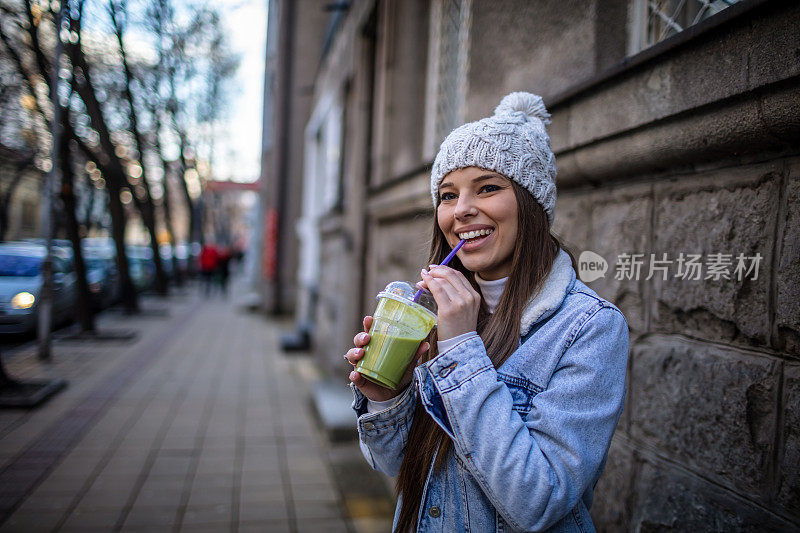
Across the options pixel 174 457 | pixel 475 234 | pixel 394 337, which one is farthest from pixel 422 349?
pixel 174 457

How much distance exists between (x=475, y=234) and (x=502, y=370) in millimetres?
371

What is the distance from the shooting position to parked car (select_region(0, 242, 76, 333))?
5723mm

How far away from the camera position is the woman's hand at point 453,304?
1.28 meters

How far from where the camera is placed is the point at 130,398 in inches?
242

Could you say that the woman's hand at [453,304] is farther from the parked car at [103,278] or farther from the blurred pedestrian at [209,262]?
the blurred pedestrian at [209,262]

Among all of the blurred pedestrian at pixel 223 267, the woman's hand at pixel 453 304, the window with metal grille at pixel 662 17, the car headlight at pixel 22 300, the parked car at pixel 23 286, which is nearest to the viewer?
the woman's hand at pixel 453 304

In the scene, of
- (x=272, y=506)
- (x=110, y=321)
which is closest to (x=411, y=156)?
(x=272, y=506)

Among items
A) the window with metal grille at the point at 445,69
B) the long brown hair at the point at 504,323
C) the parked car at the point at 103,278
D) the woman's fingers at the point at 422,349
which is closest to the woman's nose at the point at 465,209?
the long brown hair at the point at 504,323

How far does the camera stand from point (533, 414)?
1221 millimetres

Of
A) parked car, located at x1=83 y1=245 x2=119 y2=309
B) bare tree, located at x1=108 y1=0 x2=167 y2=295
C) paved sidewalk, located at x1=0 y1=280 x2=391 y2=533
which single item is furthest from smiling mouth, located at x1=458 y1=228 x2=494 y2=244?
parked car, located at x1=83 y1=245 x2=119 y2=309

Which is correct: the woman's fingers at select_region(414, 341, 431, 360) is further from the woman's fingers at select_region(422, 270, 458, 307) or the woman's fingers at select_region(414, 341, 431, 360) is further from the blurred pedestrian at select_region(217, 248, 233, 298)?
the blurred pedestrian at select_region(217, 248, 233, 298)

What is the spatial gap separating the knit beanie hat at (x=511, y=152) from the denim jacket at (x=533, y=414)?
22 centimetres

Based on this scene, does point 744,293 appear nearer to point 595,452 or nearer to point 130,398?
point 595,452

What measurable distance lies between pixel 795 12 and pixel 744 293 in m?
0.76
